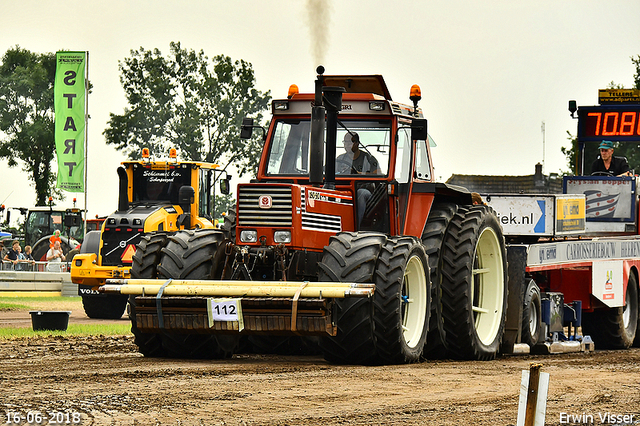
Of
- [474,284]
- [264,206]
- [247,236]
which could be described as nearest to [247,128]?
[264,206]

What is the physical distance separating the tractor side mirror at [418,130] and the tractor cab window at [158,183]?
39.9ft

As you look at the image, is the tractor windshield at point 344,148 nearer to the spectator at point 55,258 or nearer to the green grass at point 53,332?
the green grass at point 53,332

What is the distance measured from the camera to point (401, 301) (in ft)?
34.2

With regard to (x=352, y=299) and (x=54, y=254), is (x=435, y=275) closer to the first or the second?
(x=352, y=299)

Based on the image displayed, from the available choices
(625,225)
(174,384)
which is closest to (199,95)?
(625,225)

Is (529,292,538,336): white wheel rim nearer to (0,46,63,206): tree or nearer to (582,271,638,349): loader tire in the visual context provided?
(582,271,638,349): loader tire

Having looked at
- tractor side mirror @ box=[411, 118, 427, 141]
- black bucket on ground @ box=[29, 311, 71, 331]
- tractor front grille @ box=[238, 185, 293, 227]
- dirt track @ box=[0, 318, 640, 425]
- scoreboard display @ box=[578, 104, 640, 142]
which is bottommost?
black bucket on ground @ box=[29, 311, 71, 331]

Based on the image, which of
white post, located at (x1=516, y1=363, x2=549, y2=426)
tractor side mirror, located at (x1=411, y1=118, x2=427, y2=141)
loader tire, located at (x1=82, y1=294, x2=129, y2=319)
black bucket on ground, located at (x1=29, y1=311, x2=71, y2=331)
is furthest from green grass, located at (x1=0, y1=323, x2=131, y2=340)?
white post, located at (x1=516, y1=363, x2=549, y2=426)

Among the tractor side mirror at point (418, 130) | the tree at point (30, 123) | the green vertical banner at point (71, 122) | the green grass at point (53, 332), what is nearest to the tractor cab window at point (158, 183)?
the green grass at point (53, 332)

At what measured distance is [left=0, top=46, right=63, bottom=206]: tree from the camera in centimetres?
6094

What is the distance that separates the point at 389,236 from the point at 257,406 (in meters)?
4.14

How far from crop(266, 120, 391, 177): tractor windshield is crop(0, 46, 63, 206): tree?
51.0 meters

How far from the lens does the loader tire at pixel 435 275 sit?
11.7 meters

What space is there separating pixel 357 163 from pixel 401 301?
6.73 feet
